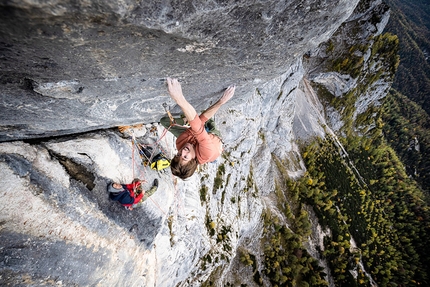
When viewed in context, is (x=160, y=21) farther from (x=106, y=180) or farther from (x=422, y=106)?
(x=422, y=106)

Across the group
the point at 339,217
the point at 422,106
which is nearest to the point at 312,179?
the point at 339,217

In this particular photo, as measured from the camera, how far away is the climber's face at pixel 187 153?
4.42 meters

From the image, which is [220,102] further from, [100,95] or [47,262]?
[47,262]

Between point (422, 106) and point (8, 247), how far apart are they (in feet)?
641

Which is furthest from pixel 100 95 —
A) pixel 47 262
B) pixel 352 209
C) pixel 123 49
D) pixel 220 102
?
pixel 352 209

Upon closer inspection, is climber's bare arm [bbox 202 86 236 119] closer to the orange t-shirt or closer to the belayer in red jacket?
the orange t-shirt

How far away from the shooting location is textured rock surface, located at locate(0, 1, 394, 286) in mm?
2412

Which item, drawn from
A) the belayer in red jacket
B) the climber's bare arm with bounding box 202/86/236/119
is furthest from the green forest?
the climber's bare arm with bounding box 202/86/236/119

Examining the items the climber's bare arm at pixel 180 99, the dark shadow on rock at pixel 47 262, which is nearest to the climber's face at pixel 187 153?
the climber's bare arm at pixel 180 99

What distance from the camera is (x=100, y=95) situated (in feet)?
13.4

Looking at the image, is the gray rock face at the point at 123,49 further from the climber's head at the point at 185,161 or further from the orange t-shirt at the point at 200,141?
the climber's head at the point at 185,161

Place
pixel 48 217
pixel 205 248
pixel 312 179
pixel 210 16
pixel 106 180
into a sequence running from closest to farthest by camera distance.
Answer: pixel 210 16
pixel 48 217
pixel 106 180
pixel 205 248
pixel 312 179

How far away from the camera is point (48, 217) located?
405 centimetres

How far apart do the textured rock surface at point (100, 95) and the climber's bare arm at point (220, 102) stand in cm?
31
